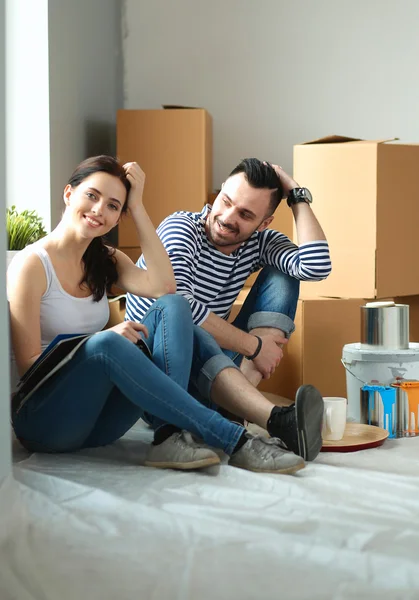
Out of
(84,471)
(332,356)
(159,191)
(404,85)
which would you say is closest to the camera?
(84,471)

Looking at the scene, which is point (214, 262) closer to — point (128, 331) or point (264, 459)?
point (128, 331)

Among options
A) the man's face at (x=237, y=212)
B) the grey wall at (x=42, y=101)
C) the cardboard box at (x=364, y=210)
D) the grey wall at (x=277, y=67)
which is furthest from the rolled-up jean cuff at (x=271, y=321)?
the grey wall at (x=277, y=67)

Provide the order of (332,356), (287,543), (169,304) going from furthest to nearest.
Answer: (332,356) → (169,304) → (287,543)

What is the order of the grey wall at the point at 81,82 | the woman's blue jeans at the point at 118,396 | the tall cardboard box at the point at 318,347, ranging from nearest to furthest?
1. the woman's blue jeans at the point at 118,396
2. the tall cardboard box at the point at 318,347
3. the grey wall at the point at 81,82

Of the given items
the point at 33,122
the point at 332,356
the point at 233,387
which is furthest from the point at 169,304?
the point at 33,122

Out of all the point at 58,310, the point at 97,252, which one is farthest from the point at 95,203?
the point at 58,310

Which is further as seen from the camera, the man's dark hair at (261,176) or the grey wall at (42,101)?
the grey wall at (42,101)

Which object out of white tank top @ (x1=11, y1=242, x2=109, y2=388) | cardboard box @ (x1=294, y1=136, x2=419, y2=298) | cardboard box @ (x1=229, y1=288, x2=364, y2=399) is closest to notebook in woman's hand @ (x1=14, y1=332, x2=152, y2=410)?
white tank top @ (x1=11, y1=242, x2=109, y2=388)

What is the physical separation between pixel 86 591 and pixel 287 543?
327mm

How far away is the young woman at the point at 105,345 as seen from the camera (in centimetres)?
161

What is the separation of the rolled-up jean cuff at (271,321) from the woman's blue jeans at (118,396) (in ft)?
1.33

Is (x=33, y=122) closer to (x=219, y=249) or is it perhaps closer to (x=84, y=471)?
(x=219, y=249)

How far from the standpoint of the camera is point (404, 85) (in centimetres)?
337

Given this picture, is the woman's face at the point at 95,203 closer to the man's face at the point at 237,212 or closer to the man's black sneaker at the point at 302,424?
the man's face at the point at 237,212
